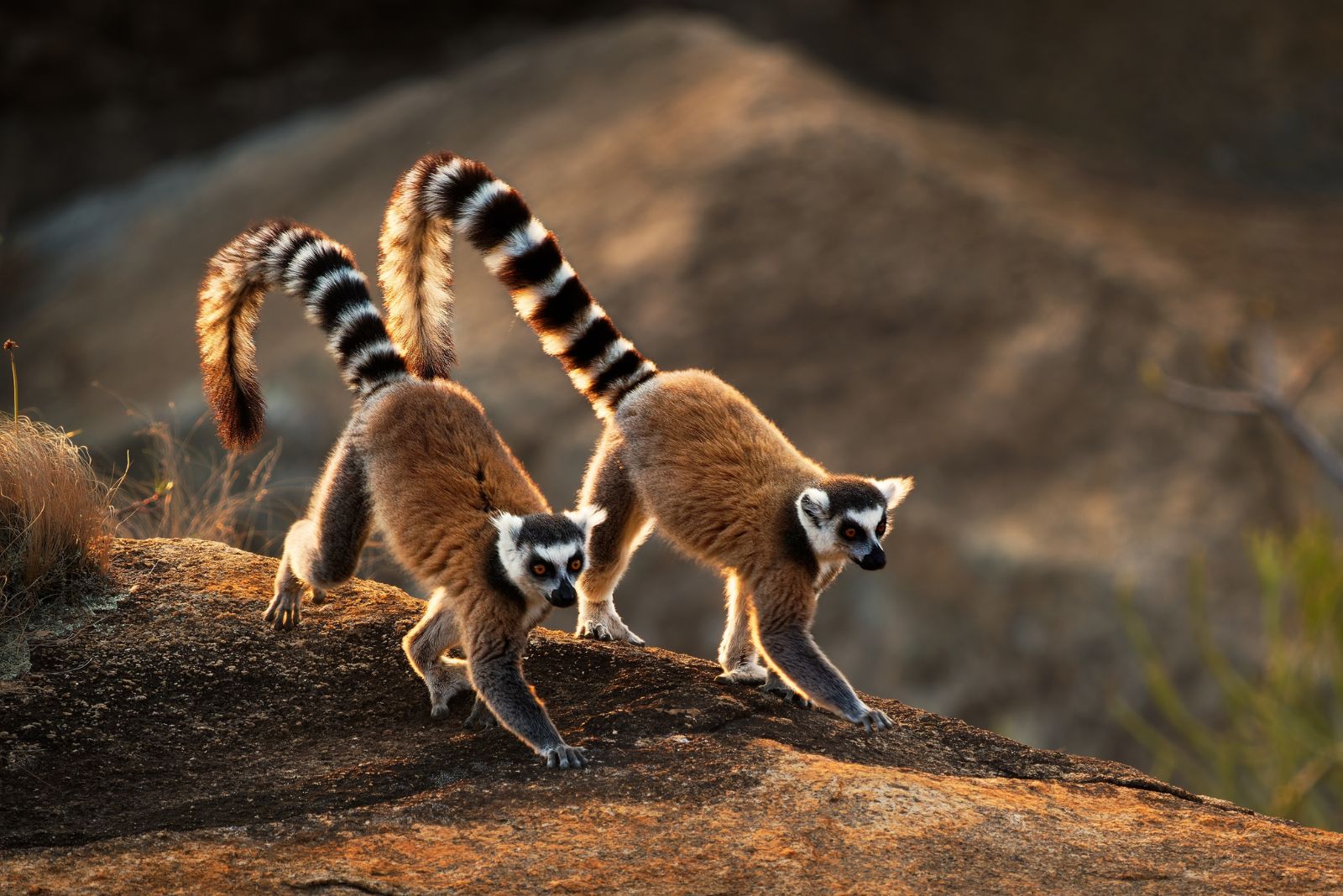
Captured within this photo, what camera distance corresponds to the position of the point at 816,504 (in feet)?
14.6

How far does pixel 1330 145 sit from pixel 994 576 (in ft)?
26.6

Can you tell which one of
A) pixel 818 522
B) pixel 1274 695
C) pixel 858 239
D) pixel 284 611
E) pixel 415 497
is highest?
pixel 858 239

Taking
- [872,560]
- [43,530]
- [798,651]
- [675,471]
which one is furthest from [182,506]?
[872,560]

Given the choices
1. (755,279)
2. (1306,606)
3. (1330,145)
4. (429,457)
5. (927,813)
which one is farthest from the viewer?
(1330,145)

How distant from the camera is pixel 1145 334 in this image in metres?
12.5

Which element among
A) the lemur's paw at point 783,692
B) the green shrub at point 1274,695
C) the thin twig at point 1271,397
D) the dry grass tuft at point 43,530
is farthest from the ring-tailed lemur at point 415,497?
the thin twig at point 1271,397

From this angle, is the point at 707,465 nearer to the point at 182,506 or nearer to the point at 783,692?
the point at 783,692

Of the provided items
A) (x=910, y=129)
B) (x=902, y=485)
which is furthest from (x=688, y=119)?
(x=902, y=485)

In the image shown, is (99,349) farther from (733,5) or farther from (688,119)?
(733,5)

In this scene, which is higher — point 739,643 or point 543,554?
point 543,554

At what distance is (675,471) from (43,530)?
1.94 m

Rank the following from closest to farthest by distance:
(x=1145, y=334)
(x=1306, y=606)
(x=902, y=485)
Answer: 1. (x=902, y=485)
2. (x=1306, y=606)
3. (x=1145, y=334)

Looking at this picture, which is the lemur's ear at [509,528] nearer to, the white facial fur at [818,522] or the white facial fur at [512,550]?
the white facial fur at [512,550]

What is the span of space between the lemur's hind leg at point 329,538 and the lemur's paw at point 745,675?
1.20m
